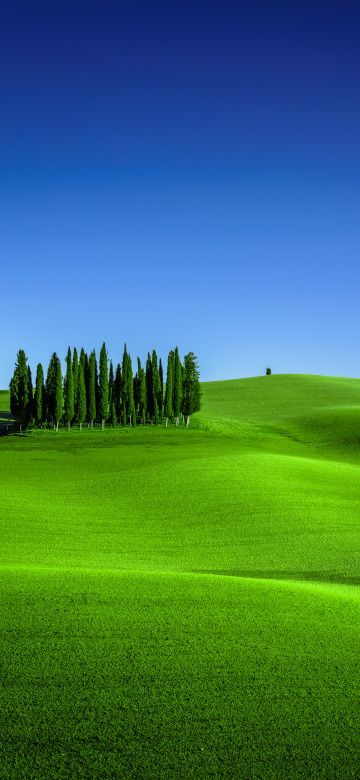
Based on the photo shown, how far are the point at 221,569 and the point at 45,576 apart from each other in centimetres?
749

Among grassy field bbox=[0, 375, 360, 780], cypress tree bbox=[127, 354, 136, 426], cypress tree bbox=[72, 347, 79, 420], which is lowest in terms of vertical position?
grassy field bbox=[0, 375, 360, 780]

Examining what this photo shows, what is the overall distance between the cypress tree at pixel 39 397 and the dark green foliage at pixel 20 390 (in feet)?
4.03

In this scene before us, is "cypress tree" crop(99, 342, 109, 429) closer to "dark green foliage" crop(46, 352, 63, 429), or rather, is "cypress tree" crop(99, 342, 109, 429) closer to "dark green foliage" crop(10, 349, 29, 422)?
"dark green foliage" crop(46, 352, 63, 429)

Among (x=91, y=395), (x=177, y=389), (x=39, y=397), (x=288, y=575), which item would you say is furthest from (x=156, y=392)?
(x=288, y=575)

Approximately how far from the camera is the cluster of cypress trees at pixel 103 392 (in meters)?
71.8

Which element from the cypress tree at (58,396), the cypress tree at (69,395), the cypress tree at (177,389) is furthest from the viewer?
the cypress tree at (177,389)

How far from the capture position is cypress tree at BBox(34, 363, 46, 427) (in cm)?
7144

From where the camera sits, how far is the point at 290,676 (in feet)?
28.2

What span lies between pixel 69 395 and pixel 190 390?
1568 centimetres

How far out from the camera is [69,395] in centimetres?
7081

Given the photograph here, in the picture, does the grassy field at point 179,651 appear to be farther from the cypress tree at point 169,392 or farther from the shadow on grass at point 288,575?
the cypress tree at point 169,392

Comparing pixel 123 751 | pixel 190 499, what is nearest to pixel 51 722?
pixel 123 751

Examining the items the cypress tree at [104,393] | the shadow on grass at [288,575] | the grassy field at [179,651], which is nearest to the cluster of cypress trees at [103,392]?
the cypress tree at [104,393]

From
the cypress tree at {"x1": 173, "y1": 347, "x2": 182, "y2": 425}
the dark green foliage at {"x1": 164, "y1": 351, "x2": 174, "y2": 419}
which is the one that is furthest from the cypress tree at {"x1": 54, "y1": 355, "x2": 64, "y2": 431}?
the cypress tree at {"x1": 173, "y1": 347, "x2": 182, "y2": 425}
